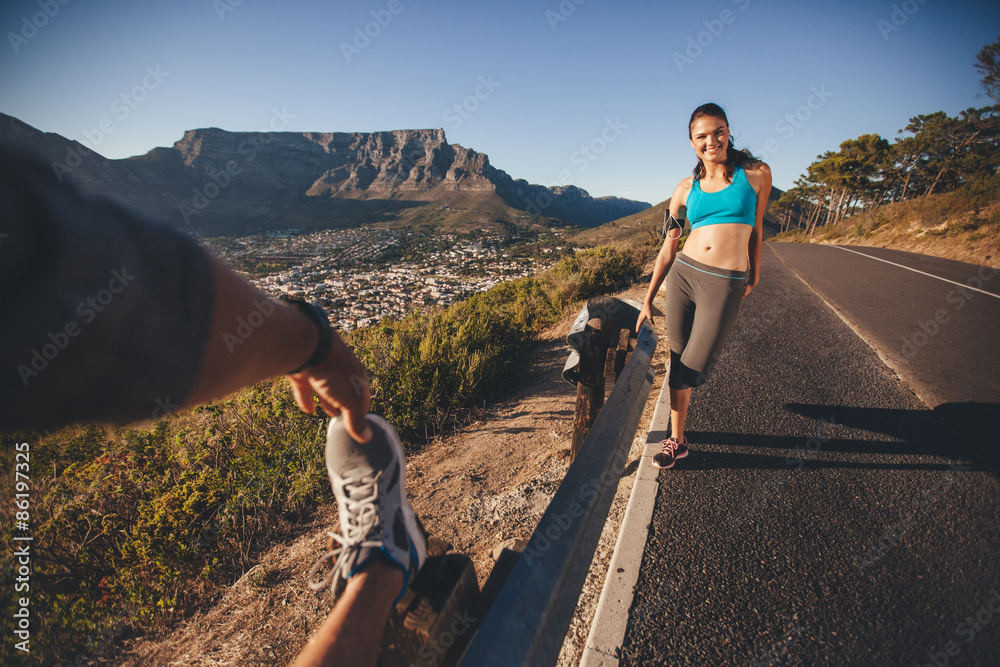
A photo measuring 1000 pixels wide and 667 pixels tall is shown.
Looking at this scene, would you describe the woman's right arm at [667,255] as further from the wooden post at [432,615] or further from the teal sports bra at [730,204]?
the wooden post at [432,615]

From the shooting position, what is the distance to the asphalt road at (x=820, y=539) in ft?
4.69

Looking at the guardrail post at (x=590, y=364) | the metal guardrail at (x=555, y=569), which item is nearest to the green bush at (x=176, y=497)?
the guardrail post at (x=590, y=364)

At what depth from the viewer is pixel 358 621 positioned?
83cm

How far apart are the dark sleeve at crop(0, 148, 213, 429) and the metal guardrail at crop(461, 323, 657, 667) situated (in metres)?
0.76

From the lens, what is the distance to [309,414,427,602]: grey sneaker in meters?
0.98

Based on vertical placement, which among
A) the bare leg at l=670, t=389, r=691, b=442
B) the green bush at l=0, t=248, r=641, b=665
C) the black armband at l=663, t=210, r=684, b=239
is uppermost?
the black armband at l=663, t=210, r=684, b=239

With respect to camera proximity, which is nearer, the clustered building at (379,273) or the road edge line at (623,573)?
the road edge line at (623,573)

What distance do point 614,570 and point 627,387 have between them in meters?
0.86

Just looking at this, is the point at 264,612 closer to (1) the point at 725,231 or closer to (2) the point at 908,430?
(1) the point at 725,231

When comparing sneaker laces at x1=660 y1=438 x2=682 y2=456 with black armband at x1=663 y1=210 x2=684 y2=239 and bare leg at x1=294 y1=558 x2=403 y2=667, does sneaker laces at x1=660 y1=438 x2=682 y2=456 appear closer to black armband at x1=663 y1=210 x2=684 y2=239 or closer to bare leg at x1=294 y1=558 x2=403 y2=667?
black armband at x1=663 y1=210 x2=684 y2=239

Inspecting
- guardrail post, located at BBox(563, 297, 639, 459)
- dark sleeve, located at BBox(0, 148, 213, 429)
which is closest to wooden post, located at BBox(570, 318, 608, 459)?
guardrail post, located at BBox(563, 297, 639, 459)

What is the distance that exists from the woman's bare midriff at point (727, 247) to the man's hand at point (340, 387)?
6.99 feet

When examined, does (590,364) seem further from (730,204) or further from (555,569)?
(555,569)

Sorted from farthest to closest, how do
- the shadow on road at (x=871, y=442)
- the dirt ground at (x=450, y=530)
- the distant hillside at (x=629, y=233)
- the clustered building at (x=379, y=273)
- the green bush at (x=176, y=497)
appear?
the distant hillside at (x=629, y=233)
the clustered building at (x=379, y=273)
the shadow on road at (x=871, y=442)
the green bush at (x=176, y=497)
the dirt ground at (x=450, y=530)
